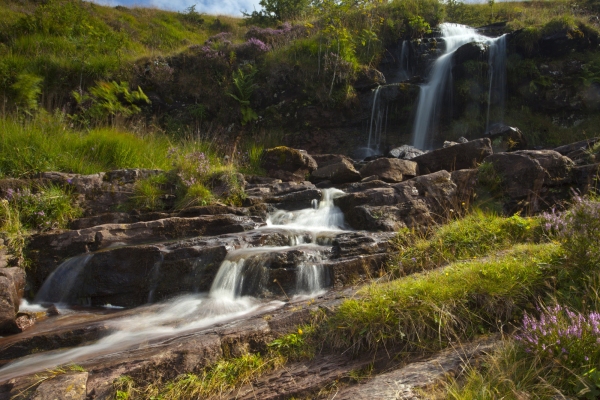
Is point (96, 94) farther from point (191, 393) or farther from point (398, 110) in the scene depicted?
point (191, 393)

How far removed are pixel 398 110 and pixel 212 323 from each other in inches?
439

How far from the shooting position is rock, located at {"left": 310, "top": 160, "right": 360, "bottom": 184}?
9367 millimetres

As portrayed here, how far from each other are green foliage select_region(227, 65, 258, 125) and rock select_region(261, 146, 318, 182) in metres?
3.90

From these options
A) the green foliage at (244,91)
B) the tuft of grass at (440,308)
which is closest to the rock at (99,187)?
the tuft of grass at (440,308)

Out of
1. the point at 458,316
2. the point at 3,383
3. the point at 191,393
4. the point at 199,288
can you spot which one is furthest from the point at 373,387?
the point at 199,288

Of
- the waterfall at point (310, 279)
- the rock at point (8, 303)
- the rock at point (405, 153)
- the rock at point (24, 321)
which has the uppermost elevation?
the rock at point (405, 153)

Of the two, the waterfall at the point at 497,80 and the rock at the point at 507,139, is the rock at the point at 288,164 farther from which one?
the waterfall at the point at 497,80

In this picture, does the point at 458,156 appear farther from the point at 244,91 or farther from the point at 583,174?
the point at 244,91

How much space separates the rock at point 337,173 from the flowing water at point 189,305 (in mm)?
3054

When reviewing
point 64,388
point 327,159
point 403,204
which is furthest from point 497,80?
point 64,388

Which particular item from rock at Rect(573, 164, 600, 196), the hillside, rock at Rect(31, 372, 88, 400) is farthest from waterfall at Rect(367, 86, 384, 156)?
rock at Rect(31, 372, 88, 400)

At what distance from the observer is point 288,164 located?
412 inches

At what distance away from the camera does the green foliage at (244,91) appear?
14078 millimetres

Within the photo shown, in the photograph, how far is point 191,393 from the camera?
2.89 m
